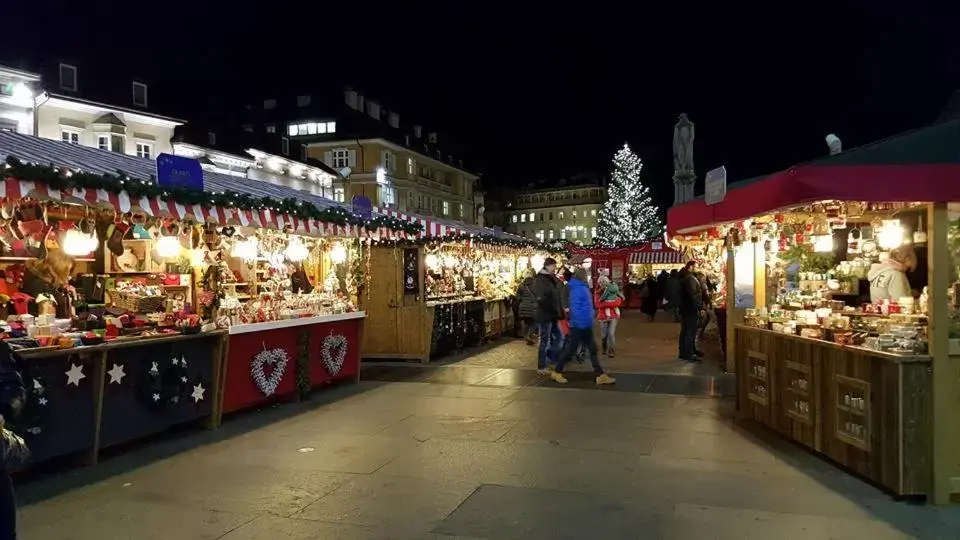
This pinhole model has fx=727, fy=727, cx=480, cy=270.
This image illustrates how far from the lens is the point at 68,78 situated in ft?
94.0

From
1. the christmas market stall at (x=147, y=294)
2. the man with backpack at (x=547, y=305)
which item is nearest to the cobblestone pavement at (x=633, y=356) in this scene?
the man with backpack at (x=547, y=305)

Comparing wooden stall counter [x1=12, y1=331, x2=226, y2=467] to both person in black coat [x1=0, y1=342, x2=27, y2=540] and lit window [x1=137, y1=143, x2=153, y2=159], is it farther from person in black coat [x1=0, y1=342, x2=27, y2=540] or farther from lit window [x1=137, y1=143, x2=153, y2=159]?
lit window [x1=137, y1=143, x2=153, y2=159]

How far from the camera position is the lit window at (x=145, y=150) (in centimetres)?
3065

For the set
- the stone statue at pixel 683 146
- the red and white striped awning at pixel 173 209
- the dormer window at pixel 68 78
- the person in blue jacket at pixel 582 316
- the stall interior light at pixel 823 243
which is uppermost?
the dormer window at pixel 68 78

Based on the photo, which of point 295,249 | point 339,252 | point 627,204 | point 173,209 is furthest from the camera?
point 627,204

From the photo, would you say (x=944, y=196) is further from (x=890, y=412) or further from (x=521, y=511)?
(x=521, y=511)

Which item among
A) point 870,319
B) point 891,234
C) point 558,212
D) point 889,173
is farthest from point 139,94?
point 558,212

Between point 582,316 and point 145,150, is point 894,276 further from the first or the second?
point 145,150

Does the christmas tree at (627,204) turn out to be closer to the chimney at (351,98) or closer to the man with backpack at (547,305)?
the chimney at (351,98)

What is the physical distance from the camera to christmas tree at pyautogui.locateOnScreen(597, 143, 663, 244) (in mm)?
48031

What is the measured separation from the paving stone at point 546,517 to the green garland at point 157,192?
440cm

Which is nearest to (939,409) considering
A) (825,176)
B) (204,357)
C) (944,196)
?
(944,196)

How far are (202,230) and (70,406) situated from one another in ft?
14.6

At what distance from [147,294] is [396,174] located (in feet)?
143
